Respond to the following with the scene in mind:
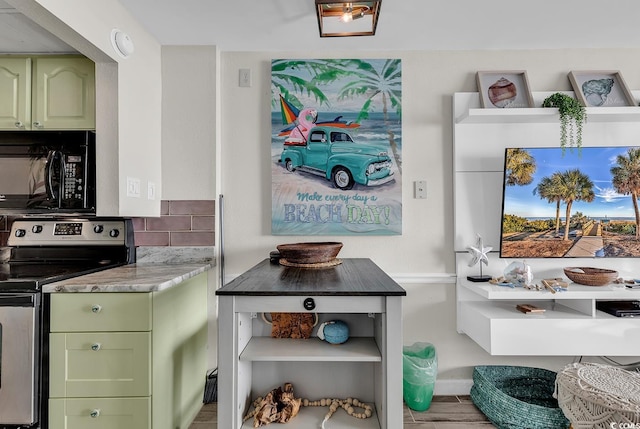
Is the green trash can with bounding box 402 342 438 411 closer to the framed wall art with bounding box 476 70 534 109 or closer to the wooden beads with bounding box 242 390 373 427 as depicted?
the wooden beads with bounding box 242 390 373 427

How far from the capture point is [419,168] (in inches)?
101

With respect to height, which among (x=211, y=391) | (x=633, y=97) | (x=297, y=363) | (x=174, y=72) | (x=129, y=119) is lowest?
(x=211, y=391)

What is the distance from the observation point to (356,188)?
Answer: 2.52 meters

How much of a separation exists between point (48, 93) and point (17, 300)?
1.21m

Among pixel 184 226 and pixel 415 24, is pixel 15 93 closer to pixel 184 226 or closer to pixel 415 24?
pixel 184 226

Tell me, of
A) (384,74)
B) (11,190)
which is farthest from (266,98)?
(11,190)

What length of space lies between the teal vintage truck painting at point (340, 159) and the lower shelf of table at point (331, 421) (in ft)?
4.56

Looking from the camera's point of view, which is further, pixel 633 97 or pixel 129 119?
pixel 633 97

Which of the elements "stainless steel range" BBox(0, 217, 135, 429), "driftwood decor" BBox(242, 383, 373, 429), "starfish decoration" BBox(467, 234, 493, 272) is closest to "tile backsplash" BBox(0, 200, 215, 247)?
"stainless steel range" BBox(0, 217, 135, 429)

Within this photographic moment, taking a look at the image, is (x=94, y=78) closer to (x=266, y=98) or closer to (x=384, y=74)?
(x=266, y=98)

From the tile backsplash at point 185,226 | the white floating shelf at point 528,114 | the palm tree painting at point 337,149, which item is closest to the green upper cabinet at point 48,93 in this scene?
the tile backsplash at point 185,226

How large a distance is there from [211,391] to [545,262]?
233 centimetres

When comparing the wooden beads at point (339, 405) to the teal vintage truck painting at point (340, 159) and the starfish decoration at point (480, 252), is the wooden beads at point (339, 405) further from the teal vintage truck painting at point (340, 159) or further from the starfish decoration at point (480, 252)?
the teal vintage truck painting at point (340, 159)

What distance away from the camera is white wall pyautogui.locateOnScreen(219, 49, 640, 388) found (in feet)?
8.33
